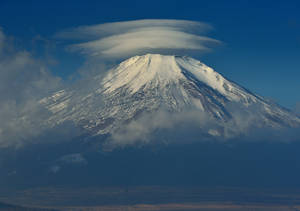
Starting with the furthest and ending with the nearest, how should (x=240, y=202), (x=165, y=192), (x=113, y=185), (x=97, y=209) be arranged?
(x=113, y=185) < (x=165, y=192) < (x=240, y=202) < (x=97, y=209)

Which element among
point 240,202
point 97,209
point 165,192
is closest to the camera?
point 97,209

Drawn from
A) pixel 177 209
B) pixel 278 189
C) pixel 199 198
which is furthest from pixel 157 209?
pixel 278 189

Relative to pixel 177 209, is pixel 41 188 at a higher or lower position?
higher

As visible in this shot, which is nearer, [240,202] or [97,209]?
[97,209]

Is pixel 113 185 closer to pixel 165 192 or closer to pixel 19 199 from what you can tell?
pixel 165 192

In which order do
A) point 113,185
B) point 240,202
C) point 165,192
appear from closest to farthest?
point 240,202 → point 165,192 → point 113,185

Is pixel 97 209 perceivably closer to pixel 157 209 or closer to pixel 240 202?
pixel 157 209
